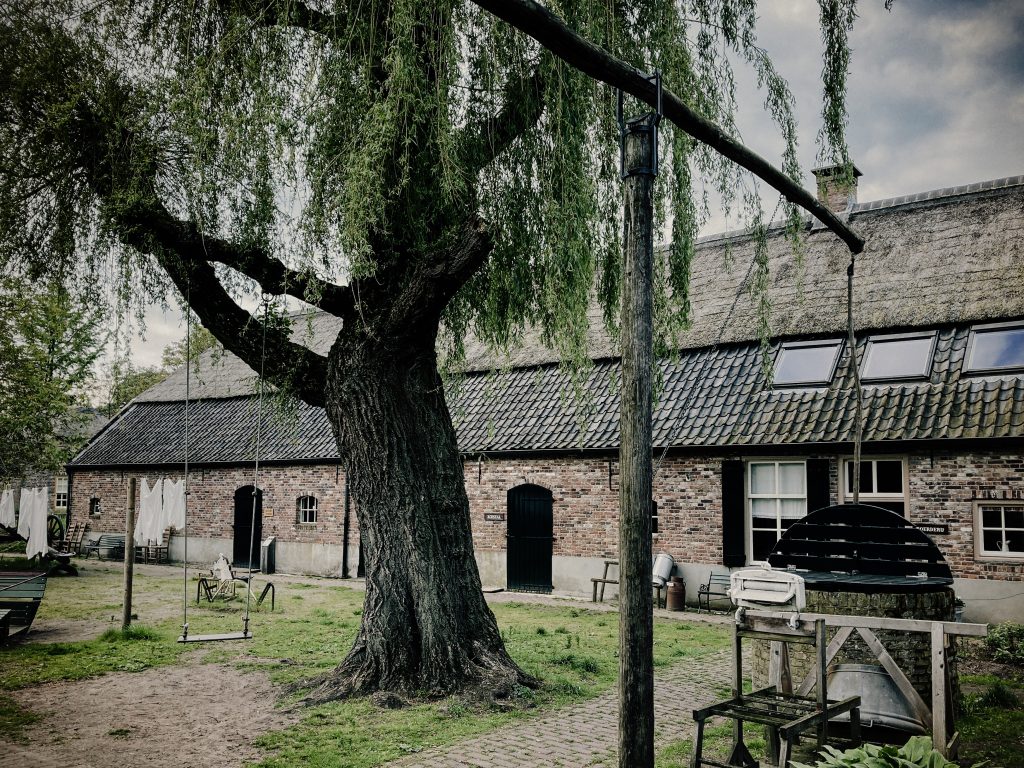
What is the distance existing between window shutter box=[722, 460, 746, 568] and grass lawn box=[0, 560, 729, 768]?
178 cm

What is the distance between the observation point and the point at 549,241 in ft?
23.6

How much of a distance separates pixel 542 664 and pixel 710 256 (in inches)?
483

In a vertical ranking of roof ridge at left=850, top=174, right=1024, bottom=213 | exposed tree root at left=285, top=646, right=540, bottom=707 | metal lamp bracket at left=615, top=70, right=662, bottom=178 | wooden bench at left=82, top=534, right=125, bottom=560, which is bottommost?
wooden bench at left=82, top=534, right=125, bottom=560

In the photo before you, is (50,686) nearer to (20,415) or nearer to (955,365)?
(955,365)

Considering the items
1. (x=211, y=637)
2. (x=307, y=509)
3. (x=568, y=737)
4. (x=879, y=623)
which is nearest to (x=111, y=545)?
(x=307, y=509)

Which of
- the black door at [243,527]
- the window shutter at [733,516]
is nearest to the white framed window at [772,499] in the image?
the window shutter at [733,516]

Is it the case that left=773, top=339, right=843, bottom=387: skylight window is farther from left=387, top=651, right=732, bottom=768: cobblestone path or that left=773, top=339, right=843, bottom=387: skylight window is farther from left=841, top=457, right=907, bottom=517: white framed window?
left=387, top=651, right=732, bottom=768: cobblestone path

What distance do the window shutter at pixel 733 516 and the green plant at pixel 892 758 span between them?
388 inches

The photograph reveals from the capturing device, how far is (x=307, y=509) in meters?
20.9

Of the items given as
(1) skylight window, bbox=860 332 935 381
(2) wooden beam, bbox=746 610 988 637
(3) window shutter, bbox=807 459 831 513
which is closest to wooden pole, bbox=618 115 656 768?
(2) wooden beam, bbox=746 610 988 637

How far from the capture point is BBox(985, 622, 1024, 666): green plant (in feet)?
31.2

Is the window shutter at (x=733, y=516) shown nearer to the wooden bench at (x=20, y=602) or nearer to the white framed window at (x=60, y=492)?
the wooden bench at (x=20, y=602)

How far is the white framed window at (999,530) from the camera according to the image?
11273mm

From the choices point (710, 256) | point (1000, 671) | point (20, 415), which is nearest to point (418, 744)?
point (1000, 671)
